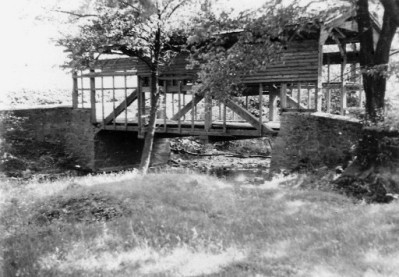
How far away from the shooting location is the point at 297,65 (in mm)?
14773

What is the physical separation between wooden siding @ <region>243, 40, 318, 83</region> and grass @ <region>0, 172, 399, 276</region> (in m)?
5.54

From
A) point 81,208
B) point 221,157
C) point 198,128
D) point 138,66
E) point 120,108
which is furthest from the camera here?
point 221,157

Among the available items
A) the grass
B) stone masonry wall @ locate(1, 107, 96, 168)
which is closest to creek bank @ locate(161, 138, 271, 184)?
stone masonry wall @ locate(1, 107, 96, 168)

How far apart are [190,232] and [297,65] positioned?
920 cm

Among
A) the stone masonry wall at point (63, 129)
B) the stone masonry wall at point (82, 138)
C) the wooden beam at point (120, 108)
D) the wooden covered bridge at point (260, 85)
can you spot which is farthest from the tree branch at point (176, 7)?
the stone masonry wall at point (63, 129)

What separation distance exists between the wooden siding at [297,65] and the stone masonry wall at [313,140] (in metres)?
1.40

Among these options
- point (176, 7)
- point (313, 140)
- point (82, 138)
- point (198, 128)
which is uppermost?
point (176, 7)

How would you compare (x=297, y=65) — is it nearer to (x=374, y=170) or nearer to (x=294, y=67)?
(x=294, y=67)

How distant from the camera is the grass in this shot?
5.75 metres

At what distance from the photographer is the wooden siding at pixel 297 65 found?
47.5ft

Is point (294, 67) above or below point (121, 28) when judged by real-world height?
below

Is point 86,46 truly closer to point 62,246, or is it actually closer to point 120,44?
point 120,44

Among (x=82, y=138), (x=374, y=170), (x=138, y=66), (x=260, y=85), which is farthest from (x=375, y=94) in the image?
(x=82, y=138)

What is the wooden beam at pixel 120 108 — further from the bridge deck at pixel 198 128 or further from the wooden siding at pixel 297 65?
the wooden siding at pixel 297 65
